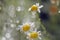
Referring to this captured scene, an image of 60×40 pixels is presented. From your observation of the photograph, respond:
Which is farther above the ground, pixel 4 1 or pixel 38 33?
pixel 4 1

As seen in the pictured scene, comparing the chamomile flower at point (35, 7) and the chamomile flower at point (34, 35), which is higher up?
the chamomile flower at point (35, 7)

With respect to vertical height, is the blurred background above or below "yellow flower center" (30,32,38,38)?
above

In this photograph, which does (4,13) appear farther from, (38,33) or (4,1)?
(38,33)

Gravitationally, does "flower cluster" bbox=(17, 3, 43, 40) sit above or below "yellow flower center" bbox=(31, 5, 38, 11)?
below

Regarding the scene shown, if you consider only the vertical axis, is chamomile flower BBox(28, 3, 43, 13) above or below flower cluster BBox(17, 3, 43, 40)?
above

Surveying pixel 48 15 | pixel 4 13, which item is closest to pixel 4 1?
pixel 4 13

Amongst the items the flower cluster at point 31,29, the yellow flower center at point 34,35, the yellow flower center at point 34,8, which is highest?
the yellow flower center at point 34,8

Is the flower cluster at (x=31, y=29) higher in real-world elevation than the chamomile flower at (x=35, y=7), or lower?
lower

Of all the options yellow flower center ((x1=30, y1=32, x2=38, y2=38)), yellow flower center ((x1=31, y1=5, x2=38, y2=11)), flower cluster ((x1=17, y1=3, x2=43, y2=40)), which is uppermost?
yellow flower center ((x1=31, y1=5, x2=38, y2=11))
